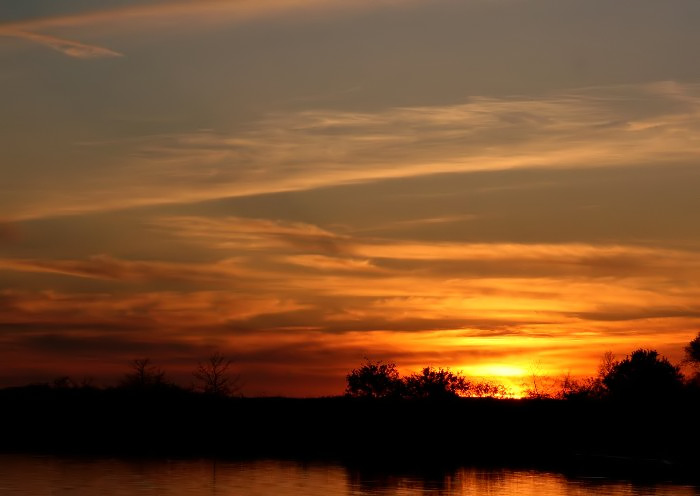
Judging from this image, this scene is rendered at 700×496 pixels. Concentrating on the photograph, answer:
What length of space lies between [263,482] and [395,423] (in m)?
55.9

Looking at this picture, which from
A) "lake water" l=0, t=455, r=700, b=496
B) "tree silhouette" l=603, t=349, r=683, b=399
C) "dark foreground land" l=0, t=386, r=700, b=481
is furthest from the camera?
"tree silhouette" l=603, t=349, r=683, b=399

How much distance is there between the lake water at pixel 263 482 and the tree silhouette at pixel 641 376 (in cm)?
5445

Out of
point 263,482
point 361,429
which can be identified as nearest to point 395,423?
point 361,429

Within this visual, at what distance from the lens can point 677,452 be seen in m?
88.4

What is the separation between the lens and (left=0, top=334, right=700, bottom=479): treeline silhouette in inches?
3718

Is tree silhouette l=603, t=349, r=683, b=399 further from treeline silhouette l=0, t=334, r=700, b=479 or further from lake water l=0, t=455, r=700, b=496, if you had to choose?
lake water l=0, t=455, r=700, b=496

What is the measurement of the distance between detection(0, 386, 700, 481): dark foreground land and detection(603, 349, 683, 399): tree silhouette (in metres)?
8.65

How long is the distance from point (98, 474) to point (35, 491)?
1153 centimetres

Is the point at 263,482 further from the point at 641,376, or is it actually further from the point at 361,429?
the point at 641,376

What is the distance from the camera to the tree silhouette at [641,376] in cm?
12631

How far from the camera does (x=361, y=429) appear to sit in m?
117

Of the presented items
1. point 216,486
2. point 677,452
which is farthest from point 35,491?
point 677,452

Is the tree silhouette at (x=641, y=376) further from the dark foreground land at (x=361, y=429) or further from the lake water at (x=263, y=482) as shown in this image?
the lake water at (x=263, y=482)

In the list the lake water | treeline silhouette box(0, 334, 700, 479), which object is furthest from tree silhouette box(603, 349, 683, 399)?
the lake water
